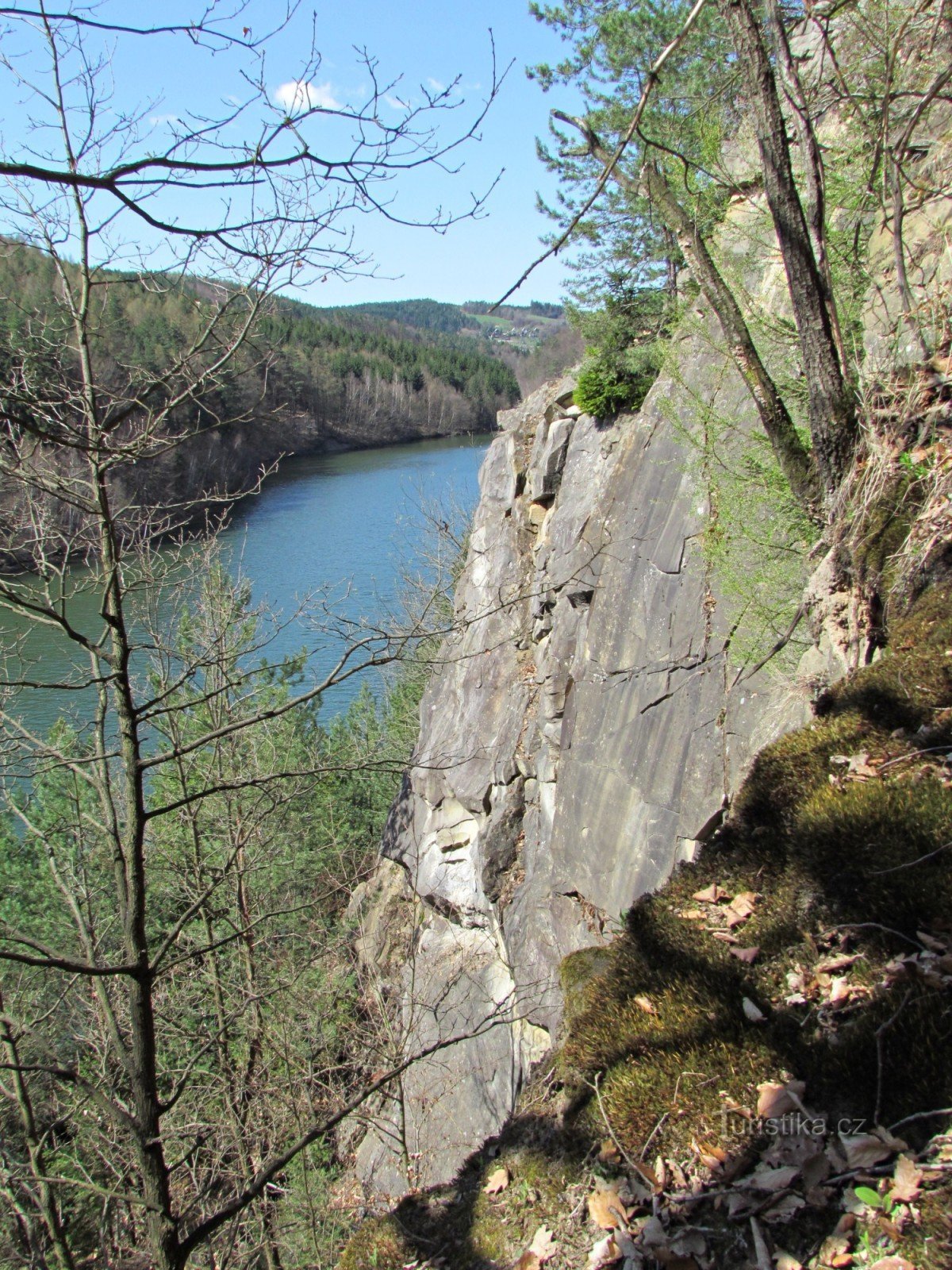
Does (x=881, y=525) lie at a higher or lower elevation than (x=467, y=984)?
higher

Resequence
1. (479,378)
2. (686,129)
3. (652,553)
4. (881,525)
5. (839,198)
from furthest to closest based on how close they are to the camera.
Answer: (479,378)
(652,553)
(686,129)
(839,198)
(881,525)

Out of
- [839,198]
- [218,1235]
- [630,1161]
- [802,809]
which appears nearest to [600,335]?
[839,198]

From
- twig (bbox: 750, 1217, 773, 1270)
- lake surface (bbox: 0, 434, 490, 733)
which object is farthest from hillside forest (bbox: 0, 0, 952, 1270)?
lake surface (bbox: 0, 434, 490, 733)

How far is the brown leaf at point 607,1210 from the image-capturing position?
7.89ft

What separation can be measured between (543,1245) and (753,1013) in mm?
991

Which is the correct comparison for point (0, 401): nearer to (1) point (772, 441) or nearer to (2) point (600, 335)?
(1) point (772, 441)

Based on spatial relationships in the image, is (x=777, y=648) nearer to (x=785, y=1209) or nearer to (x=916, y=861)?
(x=916, y=861)

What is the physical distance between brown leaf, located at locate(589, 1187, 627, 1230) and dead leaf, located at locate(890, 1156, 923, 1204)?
0.83 metres

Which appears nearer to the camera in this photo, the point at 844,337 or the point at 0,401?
the point at 0,401

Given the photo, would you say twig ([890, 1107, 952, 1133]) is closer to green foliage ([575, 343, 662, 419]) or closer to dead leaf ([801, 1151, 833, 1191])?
dead leaf ([801, 1151, 833, 1191])

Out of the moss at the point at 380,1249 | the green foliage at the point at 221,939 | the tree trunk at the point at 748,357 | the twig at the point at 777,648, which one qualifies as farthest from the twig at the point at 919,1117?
the tree trunk at the point at 748,357

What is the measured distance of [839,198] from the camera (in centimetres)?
591

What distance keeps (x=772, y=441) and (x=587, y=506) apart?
16.1 feet

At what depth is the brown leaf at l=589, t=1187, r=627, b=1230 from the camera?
2.40 metres
